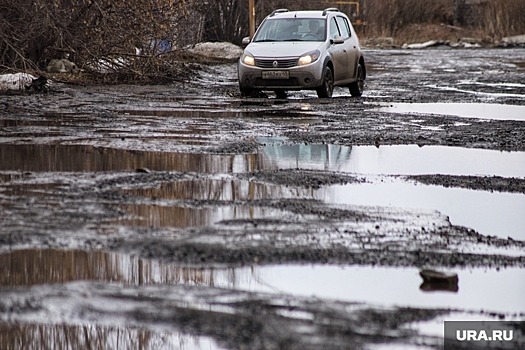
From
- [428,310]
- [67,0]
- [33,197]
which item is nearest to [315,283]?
[428,310]

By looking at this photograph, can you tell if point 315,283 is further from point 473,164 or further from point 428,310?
point 473,164

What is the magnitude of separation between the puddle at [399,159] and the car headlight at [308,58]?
9012 millimetres

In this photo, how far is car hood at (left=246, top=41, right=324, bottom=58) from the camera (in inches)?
868

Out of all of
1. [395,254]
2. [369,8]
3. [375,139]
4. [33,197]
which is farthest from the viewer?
[369,8]

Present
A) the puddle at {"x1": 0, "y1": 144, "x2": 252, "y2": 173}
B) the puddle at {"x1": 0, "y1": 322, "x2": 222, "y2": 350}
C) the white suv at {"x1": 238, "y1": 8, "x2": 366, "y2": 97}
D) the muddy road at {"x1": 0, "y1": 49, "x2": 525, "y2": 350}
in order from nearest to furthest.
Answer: the puddle at {"x1": 0, "y1": 322, "x2": 222, "y2": 350} → the muddy road at {"x1": 0, "y1": 49, "x2": 525, "y2": 350} → the puddle at {"x1": 0, "y1": 144, "x2": 252, "y2": 173} → the white suv at {"x1": 238, "y1": 8, "x2": 366, "y2": 97}

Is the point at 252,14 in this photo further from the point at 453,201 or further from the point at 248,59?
the point at 453,201

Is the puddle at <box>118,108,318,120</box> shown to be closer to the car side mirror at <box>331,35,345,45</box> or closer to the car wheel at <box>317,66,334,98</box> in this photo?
the car wheel at <box>317,66,334,98</box>

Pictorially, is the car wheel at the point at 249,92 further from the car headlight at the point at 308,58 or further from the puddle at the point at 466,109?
the puddle at the point at 466,109

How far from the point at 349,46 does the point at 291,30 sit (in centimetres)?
144

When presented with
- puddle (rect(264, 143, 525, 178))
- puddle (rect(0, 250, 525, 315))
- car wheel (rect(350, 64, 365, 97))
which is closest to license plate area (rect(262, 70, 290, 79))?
car wheel (rect(350, 64, 365, 97))

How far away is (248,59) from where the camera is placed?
22172 mm

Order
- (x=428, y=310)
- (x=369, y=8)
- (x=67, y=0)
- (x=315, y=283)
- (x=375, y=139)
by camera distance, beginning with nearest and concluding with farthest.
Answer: (x=428, y=310) → (x=315, y=283) → (x=375, y=139) → (x=67, y=0) → (x=369, y=8)

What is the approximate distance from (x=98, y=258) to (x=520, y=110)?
13.4 metres

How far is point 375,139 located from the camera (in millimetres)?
13656
